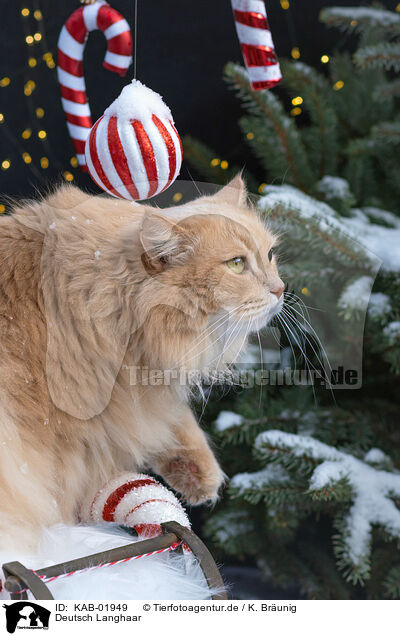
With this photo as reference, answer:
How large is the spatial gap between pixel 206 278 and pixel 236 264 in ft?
0.11

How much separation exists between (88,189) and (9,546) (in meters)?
0.35

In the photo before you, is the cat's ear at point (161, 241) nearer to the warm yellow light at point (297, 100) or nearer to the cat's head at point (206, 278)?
the cat's head at point (206, 278)

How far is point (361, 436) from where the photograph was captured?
3.51ft

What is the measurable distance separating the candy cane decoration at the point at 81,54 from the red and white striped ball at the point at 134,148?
0.09 metres

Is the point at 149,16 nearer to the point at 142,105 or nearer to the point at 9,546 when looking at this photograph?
the point at 142,105

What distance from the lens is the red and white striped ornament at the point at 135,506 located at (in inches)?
22.8

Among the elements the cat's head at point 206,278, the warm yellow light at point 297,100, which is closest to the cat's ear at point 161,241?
the cat's head at point 206,278

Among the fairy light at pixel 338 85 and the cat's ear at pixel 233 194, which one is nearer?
the cat's ear at pixel 233 194

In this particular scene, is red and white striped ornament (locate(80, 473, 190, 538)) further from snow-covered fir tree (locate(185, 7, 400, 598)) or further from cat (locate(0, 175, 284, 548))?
snow-covered fir tree (locate(185, 7, 400, 598))

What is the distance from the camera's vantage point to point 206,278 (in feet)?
1.81

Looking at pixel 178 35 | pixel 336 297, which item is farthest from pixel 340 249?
pixel 178 35

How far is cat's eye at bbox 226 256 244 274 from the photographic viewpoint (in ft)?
1.83

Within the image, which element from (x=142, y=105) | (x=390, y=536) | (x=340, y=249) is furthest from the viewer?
(x=390, y=536)
